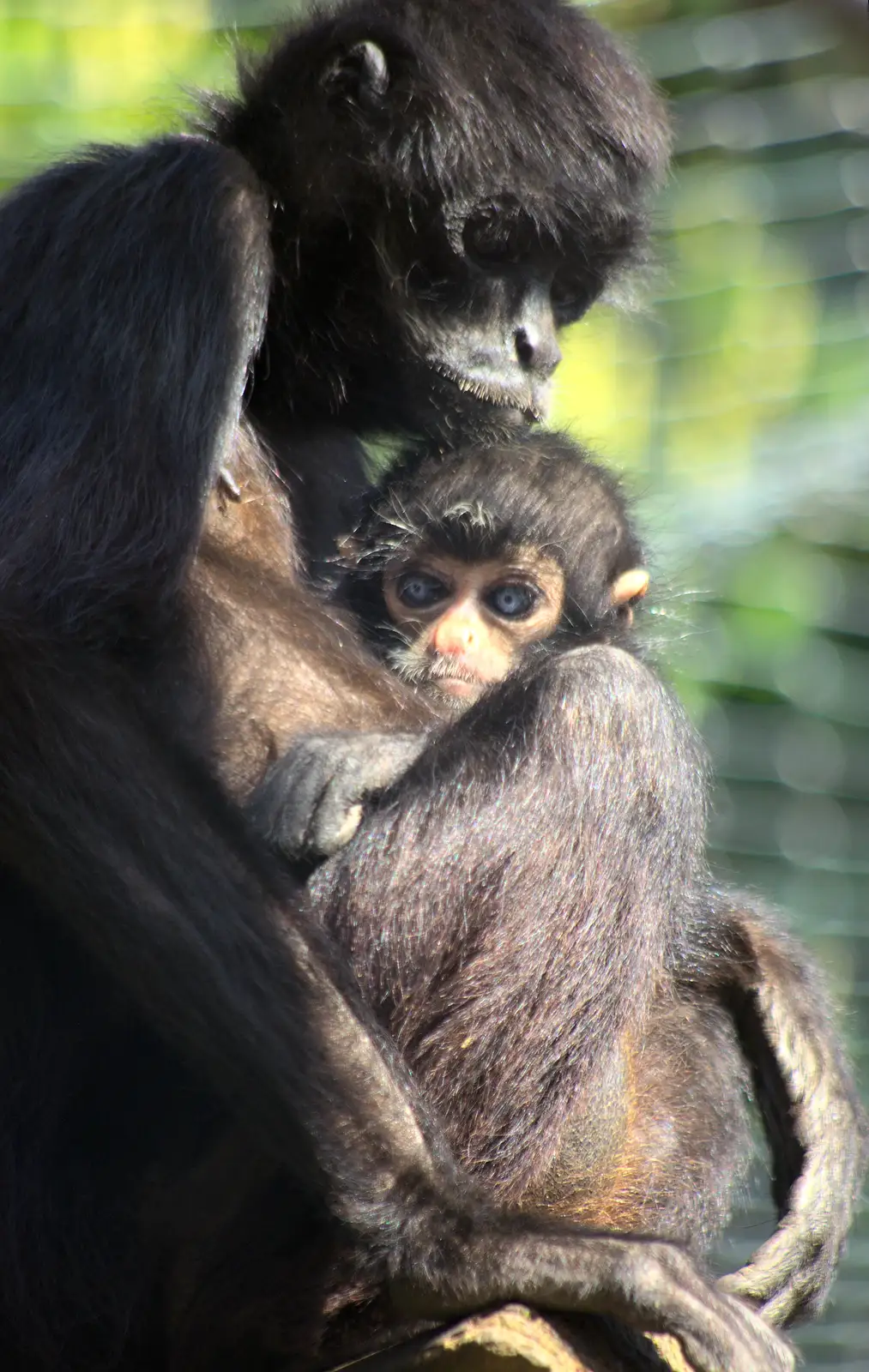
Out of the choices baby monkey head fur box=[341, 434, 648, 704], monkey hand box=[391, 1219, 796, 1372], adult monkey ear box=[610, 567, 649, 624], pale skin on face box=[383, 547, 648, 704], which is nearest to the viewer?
monkey hand box=[391, 1219, 796, 1372]

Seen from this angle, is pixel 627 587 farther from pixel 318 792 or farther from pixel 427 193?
pixel 318 792

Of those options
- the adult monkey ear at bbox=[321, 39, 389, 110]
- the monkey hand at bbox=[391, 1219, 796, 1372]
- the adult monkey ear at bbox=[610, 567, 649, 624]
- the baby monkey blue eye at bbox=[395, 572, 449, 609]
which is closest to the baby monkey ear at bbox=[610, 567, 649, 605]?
the adult monkey ear at bbox=[610, 567, 649, 624]

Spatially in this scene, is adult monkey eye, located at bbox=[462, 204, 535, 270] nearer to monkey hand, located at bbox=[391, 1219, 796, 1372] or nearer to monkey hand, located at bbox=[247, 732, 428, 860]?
monkey hand, located at bbox=[247, 732, 428, 860]

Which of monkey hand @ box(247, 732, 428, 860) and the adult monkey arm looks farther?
the adult monkey arm

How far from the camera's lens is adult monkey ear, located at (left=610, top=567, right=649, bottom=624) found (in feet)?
14.9

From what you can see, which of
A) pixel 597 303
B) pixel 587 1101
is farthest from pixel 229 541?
pixel 597 303

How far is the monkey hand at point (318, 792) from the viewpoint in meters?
3.17

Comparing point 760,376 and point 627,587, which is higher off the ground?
point 760,376

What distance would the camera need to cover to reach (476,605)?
4363mm

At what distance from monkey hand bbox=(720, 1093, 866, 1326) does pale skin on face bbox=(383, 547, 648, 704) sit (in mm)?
1203

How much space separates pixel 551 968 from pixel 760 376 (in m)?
5.88

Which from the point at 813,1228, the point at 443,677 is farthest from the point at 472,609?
the point at 813,1228

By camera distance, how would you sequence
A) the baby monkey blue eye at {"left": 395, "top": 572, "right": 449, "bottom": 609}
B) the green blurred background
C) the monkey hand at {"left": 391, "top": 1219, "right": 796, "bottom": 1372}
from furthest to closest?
1. the green blurred background
2. the baby monkey blue eye at {"left": 395, "top": 572, "right": 449, "bottom": 609}
3. the monkey hand at {"left": 391, "top": 1219, "right": 796, "bottom": 1372}

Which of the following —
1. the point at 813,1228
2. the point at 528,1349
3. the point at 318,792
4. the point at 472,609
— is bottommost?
the point at 528,1349
